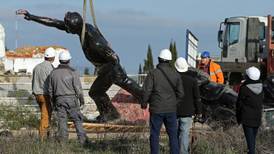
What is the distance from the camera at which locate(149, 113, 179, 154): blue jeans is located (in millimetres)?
9828

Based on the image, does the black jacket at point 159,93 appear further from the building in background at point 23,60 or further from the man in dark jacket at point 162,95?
the building in background at point 23,60

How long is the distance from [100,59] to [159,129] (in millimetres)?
4603

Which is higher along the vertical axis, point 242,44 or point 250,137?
point 242,44

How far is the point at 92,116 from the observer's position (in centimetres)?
1631

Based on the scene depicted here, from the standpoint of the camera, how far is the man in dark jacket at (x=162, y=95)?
980 centimetres

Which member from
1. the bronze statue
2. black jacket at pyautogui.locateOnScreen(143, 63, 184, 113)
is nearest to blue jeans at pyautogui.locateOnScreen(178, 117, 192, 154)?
black jacket at pyautogui.locateOnScreen(143, 63, 184, 113)

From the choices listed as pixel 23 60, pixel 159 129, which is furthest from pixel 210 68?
pixel 23 60

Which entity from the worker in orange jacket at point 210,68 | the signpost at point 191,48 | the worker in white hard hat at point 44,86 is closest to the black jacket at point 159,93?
the worker in white hard hat at point 44,86

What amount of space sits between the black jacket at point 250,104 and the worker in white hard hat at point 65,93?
116 inches

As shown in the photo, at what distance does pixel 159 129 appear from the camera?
992 centimetres

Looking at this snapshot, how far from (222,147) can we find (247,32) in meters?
15.5

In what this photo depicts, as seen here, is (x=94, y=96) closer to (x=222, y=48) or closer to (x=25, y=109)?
(x=25, y=109)

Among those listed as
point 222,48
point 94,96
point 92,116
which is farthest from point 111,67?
point 222,48

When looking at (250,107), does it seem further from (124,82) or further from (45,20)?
(45,20)
